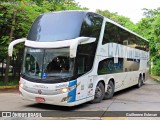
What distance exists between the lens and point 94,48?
37.9 ft

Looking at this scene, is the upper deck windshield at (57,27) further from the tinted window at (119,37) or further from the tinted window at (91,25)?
the tinted window at (119,37)

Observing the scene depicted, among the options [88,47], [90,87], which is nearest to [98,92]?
[90,87]

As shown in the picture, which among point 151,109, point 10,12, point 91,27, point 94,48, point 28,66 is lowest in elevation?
point 151,109

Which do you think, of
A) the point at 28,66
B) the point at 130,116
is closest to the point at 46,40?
the point at 28,66

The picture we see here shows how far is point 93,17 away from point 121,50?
3.96 metres

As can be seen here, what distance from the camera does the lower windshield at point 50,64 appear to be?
9.98m

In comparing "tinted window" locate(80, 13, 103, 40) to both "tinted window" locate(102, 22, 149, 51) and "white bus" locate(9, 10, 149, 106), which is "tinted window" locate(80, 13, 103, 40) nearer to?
"white bus" locate(9, 10, 149, 106)

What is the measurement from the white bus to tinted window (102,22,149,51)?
48 millimetres

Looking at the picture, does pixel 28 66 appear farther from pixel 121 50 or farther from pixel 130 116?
pixel 121 50

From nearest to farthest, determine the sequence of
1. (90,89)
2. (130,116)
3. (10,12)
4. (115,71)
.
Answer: (130,116) → (90,89) → (115,71) → (10,12)

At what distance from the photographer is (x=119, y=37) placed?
48.0 ft

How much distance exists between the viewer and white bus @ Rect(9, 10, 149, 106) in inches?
387

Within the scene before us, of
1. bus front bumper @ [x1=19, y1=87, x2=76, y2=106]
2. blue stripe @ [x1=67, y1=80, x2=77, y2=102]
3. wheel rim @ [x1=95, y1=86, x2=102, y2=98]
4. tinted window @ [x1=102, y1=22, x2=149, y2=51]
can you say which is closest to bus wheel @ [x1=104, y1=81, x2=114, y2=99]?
wheel rim @ [x1=95, y1=86, x2=102, y2=98]

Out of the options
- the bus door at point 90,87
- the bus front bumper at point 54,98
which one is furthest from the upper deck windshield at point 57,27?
the bus front bumper at point 54,98
